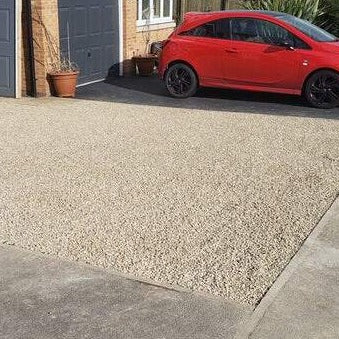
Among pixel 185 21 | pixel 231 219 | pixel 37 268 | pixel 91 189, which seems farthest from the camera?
pixel 185 21

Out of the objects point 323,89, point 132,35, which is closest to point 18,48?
point 132,35

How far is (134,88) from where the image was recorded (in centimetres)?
1289

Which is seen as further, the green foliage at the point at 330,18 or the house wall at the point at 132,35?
the green foliage at the point at 330,18

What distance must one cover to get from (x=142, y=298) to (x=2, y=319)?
908 millimetres

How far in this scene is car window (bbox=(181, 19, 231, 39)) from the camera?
11.2 m

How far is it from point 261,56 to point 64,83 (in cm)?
377

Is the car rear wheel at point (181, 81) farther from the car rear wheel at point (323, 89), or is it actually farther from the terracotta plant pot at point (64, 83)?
the car rear wheel at point (323, 89)

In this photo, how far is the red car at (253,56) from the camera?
10.6 meters

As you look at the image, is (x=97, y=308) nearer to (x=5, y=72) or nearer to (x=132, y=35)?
(x=5, y=72)

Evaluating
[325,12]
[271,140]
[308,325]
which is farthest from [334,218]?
Answer: [325,12]

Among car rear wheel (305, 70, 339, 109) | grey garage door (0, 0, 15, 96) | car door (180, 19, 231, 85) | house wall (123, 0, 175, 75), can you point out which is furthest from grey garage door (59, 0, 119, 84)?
car rear wheel (305, 70, 339, 109)

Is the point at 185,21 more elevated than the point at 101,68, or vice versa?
the point at 185,21

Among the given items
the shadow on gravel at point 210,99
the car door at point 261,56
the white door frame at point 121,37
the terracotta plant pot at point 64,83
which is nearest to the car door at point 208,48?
the car door at point 261,56

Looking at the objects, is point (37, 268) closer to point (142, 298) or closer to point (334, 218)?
point (142, 298)
